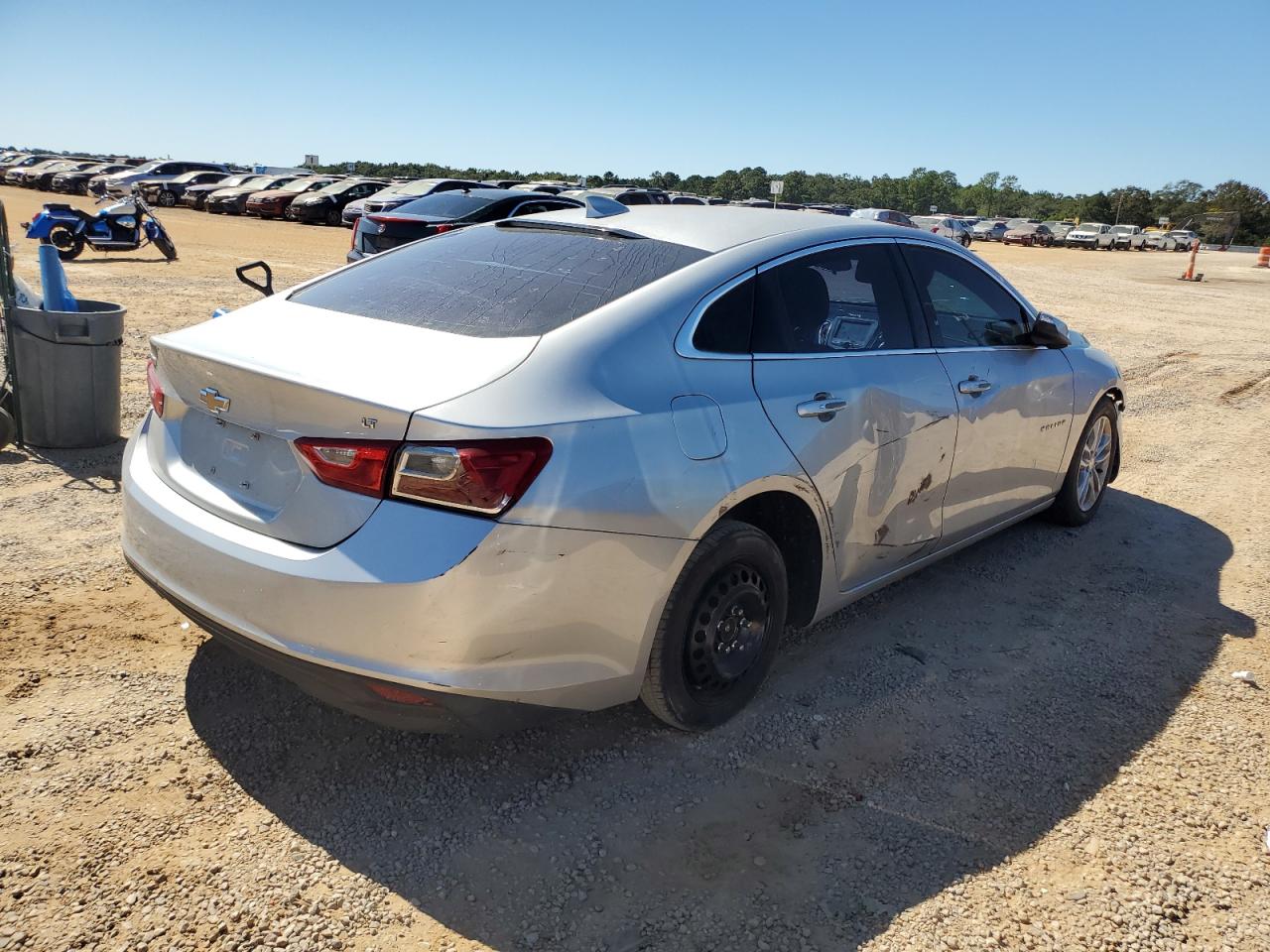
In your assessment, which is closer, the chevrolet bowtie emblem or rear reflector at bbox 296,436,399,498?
rear reflector at bbox 296,436,399,498

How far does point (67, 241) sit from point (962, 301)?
17.3 metres

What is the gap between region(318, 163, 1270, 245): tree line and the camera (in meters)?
84.2

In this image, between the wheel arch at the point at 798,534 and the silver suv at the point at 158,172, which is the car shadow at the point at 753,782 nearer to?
the wheel arch at the point at 798,534

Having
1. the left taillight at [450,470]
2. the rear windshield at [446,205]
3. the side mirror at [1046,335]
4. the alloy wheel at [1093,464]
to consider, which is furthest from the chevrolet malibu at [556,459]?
the rear windshield at [446,205]

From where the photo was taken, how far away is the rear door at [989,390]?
13.7ft

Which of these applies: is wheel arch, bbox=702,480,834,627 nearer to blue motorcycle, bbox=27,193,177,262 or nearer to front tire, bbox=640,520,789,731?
front tire, bbox=640,520,789,731

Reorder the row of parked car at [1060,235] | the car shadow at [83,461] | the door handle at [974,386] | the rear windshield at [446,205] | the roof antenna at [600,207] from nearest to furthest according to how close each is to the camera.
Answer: the roof antenna at [600,207], the door handle at [974,386], the car shadow at [83,461], the rear windshield at [446,205], the row of parked car at [1060,235]

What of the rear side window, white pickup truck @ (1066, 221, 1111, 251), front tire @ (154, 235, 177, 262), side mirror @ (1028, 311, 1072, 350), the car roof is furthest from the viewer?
white pickup truck @ (1066, 221, 1111, 251)

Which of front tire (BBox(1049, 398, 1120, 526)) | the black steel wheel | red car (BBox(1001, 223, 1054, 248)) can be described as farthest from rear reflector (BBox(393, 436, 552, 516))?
red car (BBox(1001, 223, 1054, 248))

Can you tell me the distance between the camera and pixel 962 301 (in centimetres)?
446

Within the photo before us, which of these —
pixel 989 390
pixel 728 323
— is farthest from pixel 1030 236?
pixel 728 323

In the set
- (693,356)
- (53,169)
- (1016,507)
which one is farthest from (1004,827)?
(53,169)

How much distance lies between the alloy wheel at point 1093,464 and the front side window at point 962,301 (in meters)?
1.10

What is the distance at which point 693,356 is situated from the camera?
3.01m
